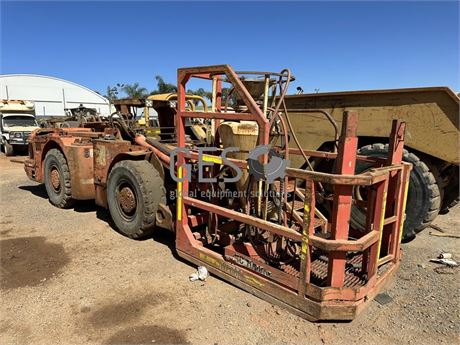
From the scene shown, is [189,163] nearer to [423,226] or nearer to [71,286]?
[71,286]

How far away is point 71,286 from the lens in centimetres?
336

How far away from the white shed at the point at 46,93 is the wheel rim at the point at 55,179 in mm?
31420

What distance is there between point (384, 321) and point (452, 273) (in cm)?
147

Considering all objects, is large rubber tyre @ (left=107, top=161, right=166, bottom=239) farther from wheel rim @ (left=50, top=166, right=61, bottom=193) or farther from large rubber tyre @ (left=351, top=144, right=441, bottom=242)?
large rubber tyre @ (left=351, top=144, right=441, bottom=242)

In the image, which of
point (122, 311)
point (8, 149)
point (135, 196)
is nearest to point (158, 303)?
point (122, 311)

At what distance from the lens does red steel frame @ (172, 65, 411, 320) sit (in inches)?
102

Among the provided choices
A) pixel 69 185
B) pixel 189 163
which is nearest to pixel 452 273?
pixel 189 163

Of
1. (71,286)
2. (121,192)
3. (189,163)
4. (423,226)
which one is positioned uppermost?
(189,163)

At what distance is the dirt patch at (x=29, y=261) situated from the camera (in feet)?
11.5

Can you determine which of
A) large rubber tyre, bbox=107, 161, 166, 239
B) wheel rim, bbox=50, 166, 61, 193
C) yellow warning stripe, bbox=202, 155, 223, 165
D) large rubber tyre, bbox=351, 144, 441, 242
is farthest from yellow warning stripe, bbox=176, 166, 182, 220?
wheel rim, bbox=50, 166, 61, 193

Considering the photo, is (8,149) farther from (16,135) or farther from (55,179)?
(55,179)

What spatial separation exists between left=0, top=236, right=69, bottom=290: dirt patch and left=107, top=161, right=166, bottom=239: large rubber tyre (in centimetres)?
84

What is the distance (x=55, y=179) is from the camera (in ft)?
19.7

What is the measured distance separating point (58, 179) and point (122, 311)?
3.85m
